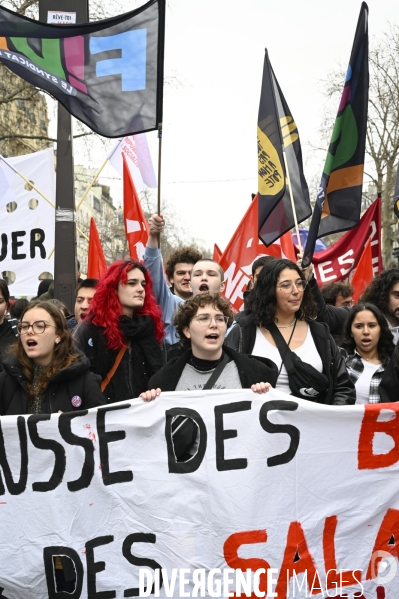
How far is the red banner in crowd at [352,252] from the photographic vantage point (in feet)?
32.5

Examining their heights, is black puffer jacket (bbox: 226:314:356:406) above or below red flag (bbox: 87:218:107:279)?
below

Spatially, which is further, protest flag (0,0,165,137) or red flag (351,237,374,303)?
red flag (351,237,374,303)

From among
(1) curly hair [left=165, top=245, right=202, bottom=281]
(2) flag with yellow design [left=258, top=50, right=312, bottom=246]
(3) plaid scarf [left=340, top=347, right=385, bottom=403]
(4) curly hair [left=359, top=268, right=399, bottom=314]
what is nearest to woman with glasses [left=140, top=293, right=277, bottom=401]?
(3) plaid scarf [left=340, top=347, right=385, bottom=403]

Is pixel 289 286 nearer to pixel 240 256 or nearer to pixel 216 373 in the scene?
pixel 216 373

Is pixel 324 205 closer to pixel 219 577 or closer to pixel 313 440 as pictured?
pixel 313 440

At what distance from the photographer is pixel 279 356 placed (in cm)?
470

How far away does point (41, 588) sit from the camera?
4.12 metres

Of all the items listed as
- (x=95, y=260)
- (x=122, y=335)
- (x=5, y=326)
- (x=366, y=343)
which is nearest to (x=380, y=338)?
(x=366, y=343)

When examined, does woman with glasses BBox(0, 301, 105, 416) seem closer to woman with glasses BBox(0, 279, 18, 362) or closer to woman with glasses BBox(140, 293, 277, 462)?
woman with glasses BBox(140, 293, 277, 462)

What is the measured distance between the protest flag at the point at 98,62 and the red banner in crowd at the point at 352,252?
Answer: 439 cm

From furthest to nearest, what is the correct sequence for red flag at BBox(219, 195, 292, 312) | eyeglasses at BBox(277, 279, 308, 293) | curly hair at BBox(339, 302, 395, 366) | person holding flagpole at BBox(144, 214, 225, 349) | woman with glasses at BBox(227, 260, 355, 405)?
red flag at BBox(219, 195, 292, 312), curly hair at BBox(339, 302, 395, 366), person holding flagpole at BBox(144, 214, 225, 349), eyeglasses at BBox(277, 279, 308, 293), woman with glasses at BBox(227, 260, 355, 405)

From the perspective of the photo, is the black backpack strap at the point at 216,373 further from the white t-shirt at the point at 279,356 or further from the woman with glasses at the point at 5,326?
the woman with glasses at the point at 5,326

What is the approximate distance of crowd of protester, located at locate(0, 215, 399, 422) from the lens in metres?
4.45

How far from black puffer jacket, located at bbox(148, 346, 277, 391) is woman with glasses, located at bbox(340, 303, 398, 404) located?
122 centimetres
